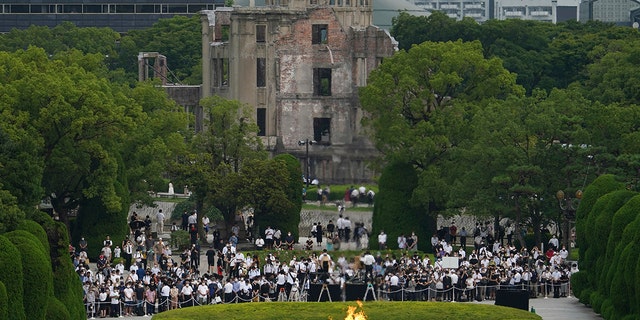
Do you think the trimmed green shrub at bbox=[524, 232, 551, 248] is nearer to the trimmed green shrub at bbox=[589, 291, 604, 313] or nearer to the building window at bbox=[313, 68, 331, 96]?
the trimmed green shrub at bbox=[589, 291, 604, 313]

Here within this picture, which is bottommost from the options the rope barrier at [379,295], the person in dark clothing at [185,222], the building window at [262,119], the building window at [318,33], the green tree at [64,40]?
the rope barrier at [379,295]

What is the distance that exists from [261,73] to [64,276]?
206 ft

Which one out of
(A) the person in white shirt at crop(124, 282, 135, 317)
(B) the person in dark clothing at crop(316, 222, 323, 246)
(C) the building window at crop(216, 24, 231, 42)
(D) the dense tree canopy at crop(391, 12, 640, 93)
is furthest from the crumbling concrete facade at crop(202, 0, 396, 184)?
Result: (A) the person in white shirt at crop(124, 282, 135, 317)

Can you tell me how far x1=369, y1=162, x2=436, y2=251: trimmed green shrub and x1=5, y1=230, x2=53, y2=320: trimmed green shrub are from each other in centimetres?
3951

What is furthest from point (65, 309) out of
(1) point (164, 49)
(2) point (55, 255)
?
(1) point (164, 49)

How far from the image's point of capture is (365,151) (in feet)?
452

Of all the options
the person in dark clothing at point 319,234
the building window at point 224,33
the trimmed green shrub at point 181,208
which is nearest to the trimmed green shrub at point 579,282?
the person in dark clothing at point 319,234

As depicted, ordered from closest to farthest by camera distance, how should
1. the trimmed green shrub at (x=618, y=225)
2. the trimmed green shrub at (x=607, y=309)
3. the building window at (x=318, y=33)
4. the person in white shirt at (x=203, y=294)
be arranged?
1. the trimmed green shrub at (x=607, y=309)
2. the trimmed green shrub at (x=618, y=225)
3. the person in white shirt at (x=203, y=294)
4. the building window at (x=318, y=33)

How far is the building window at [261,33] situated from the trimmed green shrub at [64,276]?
58.9 m

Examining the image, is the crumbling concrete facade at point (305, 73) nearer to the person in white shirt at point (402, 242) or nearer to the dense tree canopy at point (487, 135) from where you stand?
the dense tree canopy at point (487, 135)

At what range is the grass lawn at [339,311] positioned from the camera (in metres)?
82.9

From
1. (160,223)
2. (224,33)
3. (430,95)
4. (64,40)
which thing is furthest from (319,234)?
(64,40)

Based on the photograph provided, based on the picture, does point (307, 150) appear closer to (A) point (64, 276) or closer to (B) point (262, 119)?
(B) point (262, 119)

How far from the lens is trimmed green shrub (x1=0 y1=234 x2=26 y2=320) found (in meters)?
71.6
